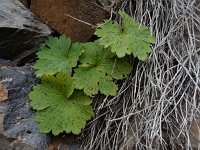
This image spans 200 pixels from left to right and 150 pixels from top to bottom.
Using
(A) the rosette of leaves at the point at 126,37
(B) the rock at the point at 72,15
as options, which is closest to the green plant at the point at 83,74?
(A) the rosette of leaves at the point at 126,37

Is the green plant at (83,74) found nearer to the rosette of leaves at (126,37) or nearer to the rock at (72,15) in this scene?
the rosette of leaves at (126,37)

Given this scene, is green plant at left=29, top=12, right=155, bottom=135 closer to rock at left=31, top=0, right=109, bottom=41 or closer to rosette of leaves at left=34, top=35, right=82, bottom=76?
rosette of leaves at left=34, top=35, right=82, bottom=76

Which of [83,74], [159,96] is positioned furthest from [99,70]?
[159,96]

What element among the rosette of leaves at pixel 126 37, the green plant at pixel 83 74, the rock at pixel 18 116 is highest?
the rosette of leaves at pixel 126 37

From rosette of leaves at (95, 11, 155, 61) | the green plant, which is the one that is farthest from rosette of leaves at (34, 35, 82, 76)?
rosette of leaves at (95, 11, 155, 61)

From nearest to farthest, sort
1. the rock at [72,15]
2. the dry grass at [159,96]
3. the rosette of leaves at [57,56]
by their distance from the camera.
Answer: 1. the dry grass at [159,96]
2. the rosette of leaves at [57,56]
3. the rock at [72,15]

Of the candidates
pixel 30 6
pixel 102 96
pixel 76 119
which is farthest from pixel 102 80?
pixel 30 6
